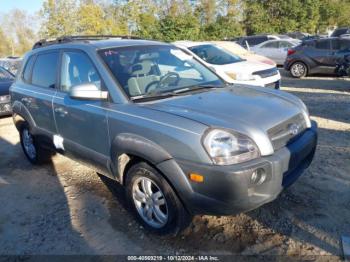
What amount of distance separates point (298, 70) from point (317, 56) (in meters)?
0.85

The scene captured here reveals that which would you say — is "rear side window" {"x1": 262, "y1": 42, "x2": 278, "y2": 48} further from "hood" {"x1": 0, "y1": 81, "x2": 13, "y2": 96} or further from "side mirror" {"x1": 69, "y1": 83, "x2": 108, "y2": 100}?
"side mirror" {"x1": 69, "y1": 83, "x2": 108, "y2": 100}

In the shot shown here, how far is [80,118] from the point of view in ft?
12.3

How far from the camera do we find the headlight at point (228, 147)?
2.71m

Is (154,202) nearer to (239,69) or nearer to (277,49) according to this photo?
(239,69)

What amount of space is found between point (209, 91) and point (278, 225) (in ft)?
5.03

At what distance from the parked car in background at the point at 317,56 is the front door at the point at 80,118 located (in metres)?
10.5

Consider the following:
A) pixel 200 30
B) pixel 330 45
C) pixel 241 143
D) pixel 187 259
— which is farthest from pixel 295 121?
pixel 200 30

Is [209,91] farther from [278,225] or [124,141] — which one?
[278,225]

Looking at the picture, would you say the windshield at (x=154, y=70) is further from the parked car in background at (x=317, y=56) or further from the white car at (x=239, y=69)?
the parked car in background at (x=317, y=56)

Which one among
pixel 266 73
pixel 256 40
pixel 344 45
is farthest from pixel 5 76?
pixel 256 40

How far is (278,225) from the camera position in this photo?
339 centimetres

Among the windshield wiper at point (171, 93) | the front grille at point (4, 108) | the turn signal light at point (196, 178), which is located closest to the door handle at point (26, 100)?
the windshield wiper at point (171, 93)

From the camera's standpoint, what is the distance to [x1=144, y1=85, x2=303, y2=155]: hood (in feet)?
9.30

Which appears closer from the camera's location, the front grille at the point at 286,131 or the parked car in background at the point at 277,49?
the front grille at the point at 286,131
